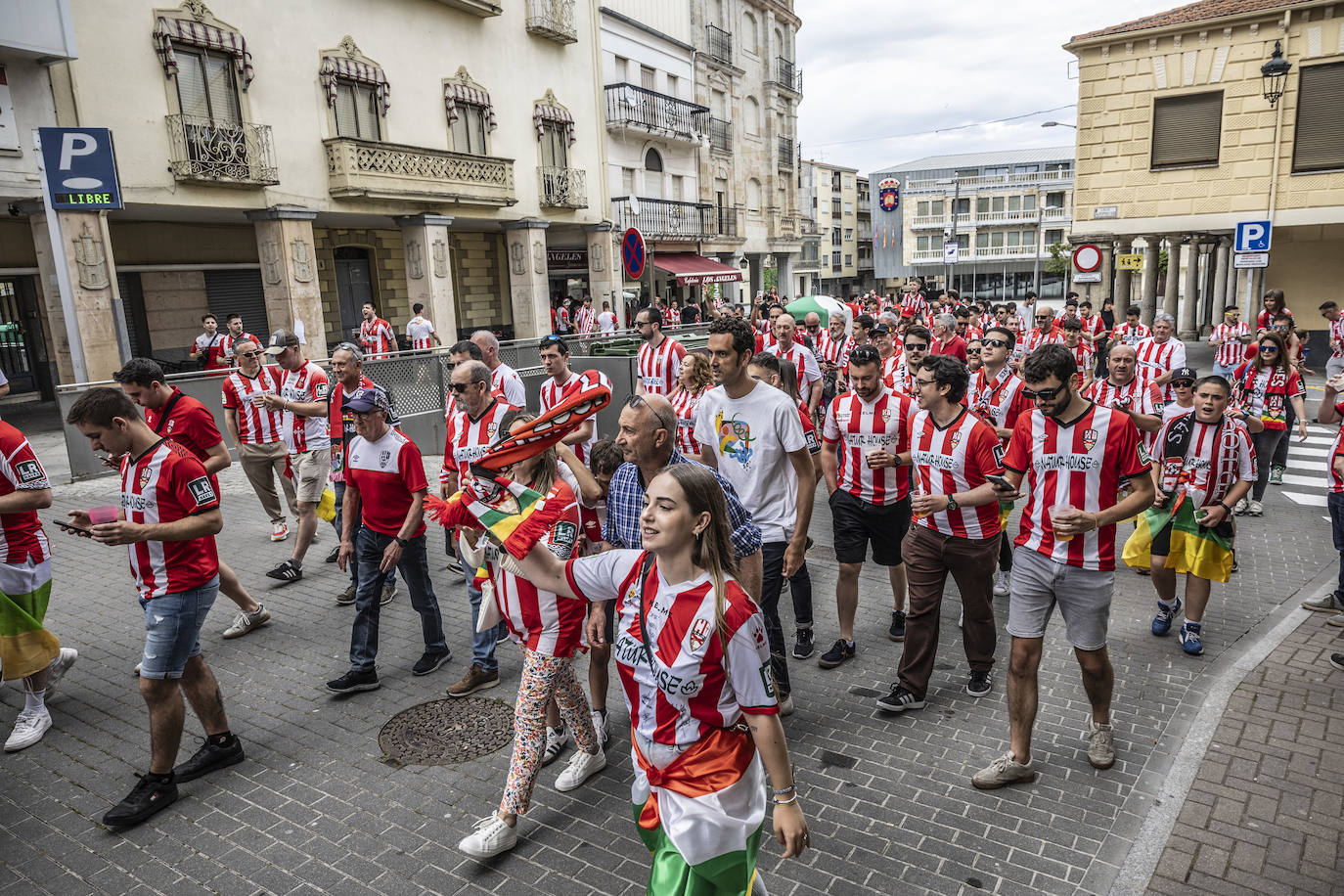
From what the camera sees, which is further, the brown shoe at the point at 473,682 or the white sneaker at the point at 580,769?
the brown shoe at the point at 473,682

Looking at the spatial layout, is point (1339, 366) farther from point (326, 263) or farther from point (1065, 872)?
point (326, 263)

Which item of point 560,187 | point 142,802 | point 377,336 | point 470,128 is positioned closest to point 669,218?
point 560,187

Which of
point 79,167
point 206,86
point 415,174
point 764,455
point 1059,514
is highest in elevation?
point 206,86

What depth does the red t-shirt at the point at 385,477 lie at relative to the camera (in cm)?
558

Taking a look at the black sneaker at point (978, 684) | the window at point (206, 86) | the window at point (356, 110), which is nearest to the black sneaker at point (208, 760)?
the black sneaker at point (978, 684)

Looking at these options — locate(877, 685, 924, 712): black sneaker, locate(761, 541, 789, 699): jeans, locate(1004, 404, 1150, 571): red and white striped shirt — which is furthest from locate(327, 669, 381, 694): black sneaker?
locate(1004, 404, 1150, 571): red and white striped shirt

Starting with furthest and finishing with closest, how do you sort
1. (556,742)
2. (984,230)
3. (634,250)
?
(984,230)
(634,250)
(556,742)

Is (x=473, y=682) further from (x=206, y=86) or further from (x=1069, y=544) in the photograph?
(x=206, y=86)

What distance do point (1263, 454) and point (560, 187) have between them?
68.7 feet

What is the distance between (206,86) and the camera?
17.3 m

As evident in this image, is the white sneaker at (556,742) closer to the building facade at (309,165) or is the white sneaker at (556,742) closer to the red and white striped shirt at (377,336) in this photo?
the building facade at (309,165)

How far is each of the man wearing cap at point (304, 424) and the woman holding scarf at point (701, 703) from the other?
6.20m

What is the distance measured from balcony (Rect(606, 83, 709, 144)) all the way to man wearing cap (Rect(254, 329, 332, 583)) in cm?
2323

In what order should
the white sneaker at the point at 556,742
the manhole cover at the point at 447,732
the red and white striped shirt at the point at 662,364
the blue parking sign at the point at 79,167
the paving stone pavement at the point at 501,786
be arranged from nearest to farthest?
the paving stone pavement at the point at 501,786
the white sneaker at the point at 556,742
the manhole cover at the point at 447,732
the red and white striped shirt at the point at 662,364
the blue parking sign at the point at 79,167
